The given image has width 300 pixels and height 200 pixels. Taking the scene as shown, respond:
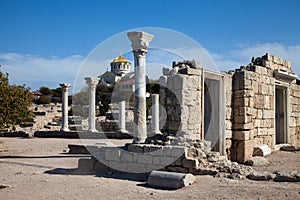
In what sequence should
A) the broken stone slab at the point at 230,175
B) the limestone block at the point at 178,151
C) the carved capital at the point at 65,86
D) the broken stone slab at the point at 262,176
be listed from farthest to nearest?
the carved capital at the point at 65,86
the limestone block at the point at 178,151
the broken stone slab at the point at 230,175
the broken stone slab at the point at 262,176

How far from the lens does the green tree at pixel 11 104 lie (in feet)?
44.2

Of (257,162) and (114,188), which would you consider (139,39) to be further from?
(257,162)

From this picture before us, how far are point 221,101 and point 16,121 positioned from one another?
8.50 m

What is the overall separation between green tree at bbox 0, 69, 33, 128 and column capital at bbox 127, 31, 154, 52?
669 centimetres

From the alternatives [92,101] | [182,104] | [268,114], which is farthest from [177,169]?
[92,101]

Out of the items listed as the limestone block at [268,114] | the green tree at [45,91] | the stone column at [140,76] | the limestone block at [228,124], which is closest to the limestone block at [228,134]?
the limestone block at [228,124]

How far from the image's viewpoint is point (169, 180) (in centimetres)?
726

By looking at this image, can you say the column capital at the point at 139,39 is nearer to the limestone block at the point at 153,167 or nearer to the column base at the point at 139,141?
the column base at the point at 139,141

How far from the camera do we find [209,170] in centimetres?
799

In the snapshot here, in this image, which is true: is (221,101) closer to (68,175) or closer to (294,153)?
(294,153)

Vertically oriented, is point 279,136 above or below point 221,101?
below

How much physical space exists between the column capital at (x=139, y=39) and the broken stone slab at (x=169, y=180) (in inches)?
151

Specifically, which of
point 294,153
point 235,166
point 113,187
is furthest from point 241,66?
point 113,187

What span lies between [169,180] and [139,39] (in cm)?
425
